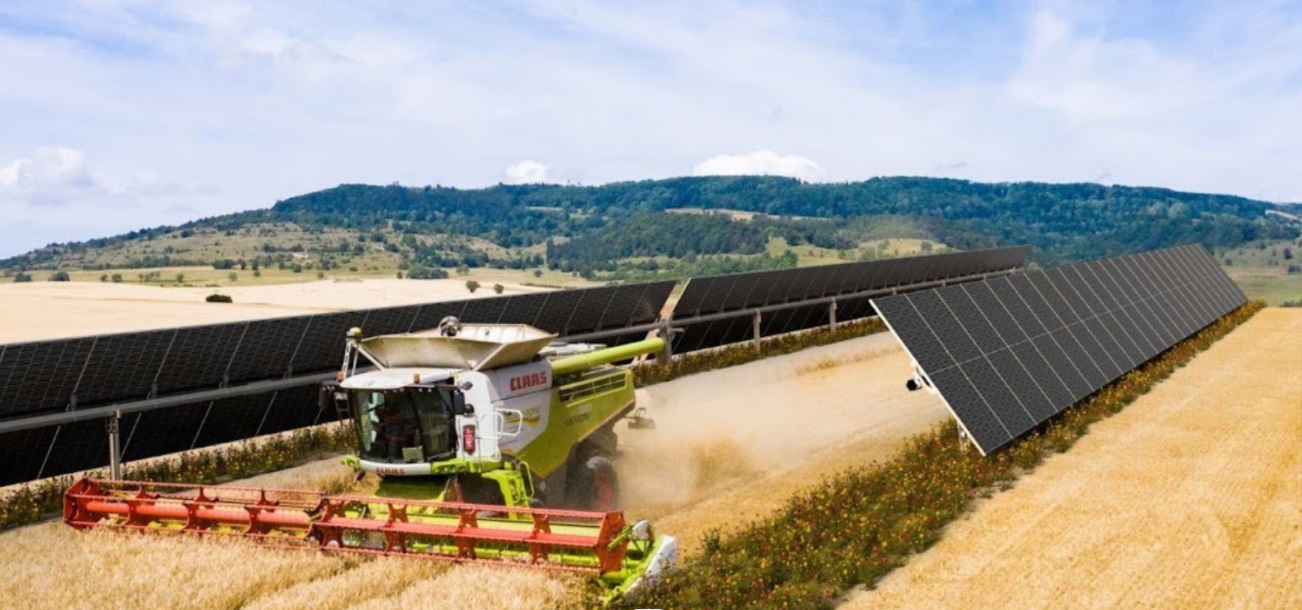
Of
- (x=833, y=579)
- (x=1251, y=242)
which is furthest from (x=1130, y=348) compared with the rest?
(x=1251, y=242)

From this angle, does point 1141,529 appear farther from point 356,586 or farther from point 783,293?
point 783,293

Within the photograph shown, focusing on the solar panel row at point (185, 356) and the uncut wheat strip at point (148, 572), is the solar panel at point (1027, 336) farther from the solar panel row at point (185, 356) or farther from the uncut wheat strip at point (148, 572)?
the uncut wheat strip at point (148, 572)

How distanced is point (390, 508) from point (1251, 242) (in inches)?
7603

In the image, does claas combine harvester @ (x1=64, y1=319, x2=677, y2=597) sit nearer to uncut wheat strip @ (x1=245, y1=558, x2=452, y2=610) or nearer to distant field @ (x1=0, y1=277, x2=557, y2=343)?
uncut wheat strip @ (x1=245, y1=558, x2=452, y2=610)

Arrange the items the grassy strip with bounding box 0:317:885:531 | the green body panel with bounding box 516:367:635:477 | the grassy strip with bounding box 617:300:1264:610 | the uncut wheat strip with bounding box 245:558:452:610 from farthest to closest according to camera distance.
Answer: the grassy strip with bounding box 0:317:885:531, the green body panel with bounding box 516:367:635:477, the grassy strip with bounding box 617:300:1264:610, the uncut wheat strip with bounding box 245:558:452:610

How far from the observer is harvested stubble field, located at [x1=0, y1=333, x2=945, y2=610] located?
1173 centimetres

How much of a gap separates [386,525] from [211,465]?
7905 millimetres

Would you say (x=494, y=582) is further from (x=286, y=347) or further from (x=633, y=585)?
(x=286, y=347)

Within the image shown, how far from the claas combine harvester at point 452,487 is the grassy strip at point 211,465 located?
156 cm

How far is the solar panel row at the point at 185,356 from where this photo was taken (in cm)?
1689

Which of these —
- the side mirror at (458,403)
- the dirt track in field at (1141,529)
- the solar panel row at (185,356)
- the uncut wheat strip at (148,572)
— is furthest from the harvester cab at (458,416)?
the solar panel row at (185,356)

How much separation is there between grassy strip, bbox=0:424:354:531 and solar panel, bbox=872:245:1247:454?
1171 cm

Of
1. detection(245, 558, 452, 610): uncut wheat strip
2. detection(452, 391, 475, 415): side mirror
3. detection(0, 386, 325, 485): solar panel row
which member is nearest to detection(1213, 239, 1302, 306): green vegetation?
detection(0, 386, 325, 485): solar panel row

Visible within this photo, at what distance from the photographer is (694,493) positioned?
57.8 ft
